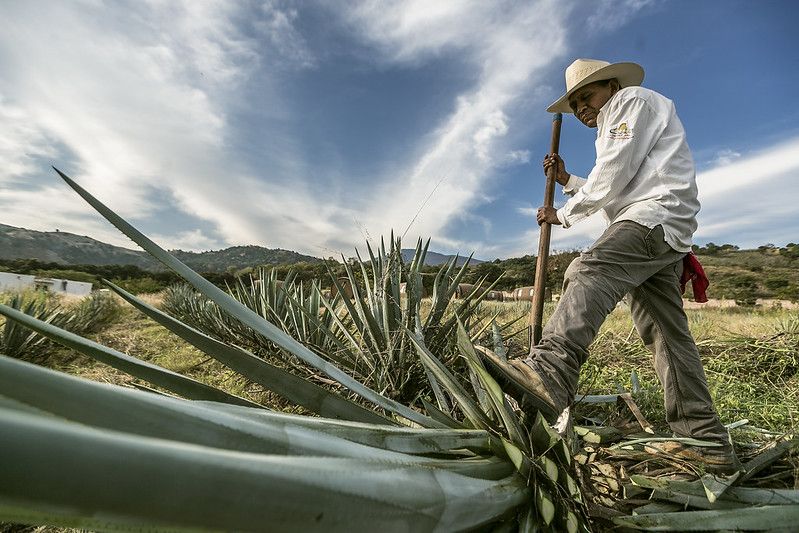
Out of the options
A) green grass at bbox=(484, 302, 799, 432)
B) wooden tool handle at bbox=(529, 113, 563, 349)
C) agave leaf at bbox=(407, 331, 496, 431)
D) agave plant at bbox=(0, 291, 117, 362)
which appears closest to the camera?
agave leaf at bbox=(407, 331, 496, 431)

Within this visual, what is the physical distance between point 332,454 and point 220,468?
0.92 ft

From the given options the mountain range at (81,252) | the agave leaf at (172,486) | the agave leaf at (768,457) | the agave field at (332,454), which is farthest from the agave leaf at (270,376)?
the mountain range at (81,252)

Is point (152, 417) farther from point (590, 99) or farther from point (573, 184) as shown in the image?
point (573, 184)

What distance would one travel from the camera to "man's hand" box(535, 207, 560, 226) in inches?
101

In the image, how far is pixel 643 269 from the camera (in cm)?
203

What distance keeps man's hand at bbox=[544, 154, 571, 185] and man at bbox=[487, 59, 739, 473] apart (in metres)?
0.53

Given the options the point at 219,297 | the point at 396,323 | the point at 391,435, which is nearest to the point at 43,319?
the point at 396,323

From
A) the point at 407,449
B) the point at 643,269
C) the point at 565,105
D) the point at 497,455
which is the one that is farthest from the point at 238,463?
the point at 565,105

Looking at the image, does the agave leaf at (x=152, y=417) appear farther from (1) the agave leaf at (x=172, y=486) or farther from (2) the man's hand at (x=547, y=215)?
(2) the man's hand at (x=547, y=215)

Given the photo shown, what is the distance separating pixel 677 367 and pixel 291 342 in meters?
2.08

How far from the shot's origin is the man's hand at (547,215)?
2.56 m

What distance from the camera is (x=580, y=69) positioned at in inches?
100

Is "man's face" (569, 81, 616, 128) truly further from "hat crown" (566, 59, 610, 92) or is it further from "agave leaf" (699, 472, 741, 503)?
"agave leaf" (699, 472, 741, 503)

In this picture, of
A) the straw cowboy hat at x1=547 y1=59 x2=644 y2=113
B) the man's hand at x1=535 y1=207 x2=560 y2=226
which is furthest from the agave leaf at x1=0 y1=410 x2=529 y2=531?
the straw cowboy hat at x1=547 y1=59 x2=644 y2=113
